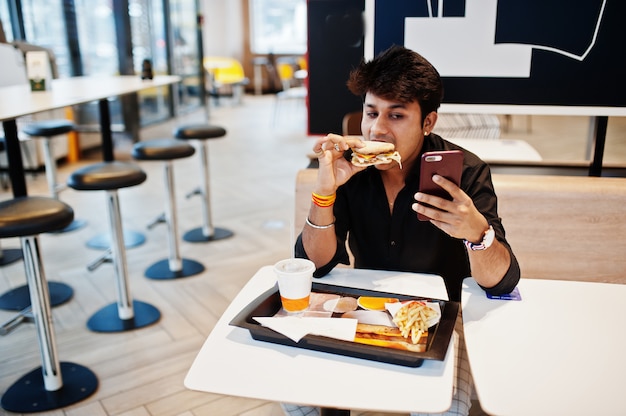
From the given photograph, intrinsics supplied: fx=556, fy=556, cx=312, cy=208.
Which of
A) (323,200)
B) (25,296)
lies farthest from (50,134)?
(323,200)

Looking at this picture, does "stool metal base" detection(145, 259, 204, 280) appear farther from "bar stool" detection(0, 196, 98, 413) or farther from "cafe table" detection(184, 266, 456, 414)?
"cafe table" detection(184, 266, 456, 414)

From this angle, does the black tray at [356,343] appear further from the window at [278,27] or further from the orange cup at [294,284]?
the window at [278,27]

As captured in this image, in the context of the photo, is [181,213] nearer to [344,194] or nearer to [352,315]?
[344,194]

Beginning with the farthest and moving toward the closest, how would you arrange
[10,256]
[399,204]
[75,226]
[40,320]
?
[75,226] → [10,256] → [40,320] → [399,204]

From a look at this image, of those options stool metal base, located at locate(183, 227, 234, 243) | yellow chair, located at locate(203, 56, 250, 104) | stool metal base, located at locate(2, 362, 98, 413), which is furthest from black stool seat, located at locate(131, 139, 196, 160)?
yellow chair, located at locate(203, 56, 250, 104)

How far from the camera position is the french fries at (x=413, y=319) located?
116cm

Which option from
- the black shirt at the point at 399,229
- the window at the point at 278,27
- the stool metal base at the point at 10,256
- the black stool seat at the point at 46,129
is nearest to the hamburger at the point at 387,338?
the black shirt at the point at 399,229

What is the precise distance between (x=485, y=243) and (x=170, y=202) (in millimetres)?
2481

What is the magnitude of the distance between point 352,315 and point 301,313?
116mm

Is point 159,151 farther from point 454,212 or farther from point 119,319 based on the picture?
point 454,212

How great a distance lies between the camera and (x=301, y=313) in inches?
49.9

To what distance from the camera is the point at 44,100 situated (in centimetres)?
280

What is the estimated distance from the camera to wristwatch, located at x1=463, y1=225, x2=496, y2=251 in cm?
137

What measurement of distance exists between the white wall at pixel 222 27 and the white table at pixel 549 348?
11.9 metres
